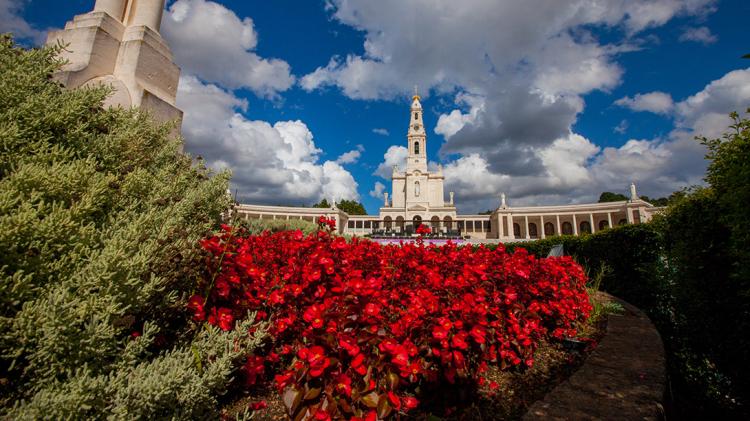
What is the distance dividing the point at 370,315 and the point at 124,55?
557 cm

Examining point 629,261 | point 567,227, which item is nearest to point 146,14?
point 629,261

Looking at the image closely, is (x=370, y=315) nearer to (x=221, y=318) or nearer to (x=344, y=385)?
(x=344, y=385)

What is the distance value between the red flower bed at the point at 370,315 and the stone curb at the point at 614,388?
0.54 meters

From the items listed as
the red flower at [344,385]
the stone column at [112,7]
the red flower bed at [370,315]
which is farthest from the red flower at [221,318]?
the stone column at [112,7]

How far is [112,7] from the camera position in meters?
5.01

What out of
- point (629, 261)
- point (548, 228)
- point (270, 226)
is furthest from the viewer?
point (548, 228)

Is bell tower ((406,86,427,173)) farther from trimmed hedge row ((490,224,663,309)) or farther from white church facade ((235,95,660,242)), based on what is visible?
trimmed hedge row ((490,224,663,309))

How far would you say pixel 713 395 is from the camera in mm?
3260

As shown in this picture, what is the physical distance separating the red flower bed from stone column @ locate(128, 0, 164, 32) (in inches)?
185

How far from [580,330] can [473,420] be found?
8.45ft

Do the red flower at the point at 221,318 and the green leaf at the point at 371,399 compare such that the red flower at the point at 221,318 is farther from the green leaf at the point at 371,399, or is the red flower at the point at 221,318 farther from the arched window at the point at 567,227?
the arched window at the point at 567,227

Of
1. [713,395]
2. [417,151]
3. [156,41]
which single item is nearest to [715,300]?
[713,395]

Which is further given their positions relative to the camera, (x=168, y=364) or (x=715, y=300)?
(x=715, y=300)

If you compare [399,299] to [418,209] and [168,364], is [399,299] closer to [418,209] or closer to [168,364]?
[168,364]
